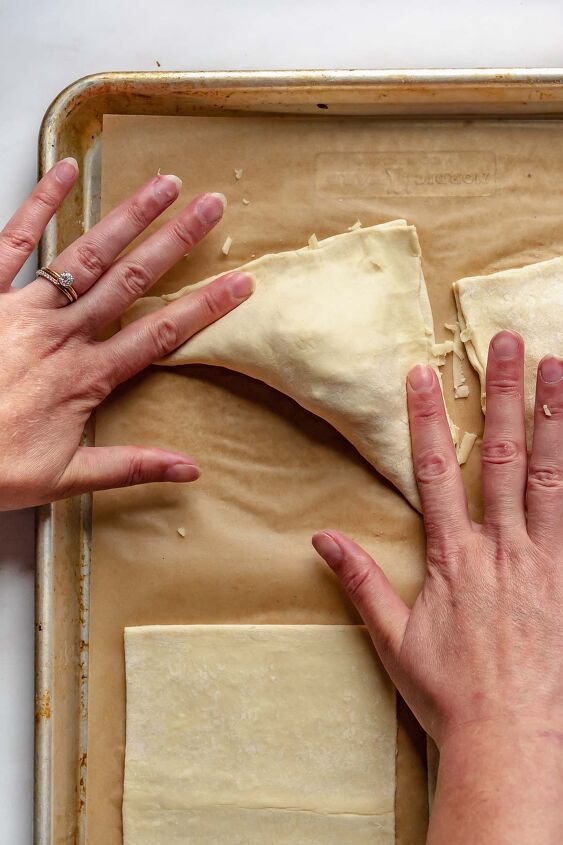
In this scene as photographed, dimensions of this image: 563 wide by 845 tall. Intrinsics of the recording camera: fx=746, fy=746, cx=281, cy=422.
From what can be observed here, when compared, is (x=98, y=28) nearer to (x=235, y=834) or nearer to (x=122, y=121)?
(x=122, y=121)

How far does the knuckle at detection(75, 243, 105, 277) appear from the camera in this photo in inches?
43.6

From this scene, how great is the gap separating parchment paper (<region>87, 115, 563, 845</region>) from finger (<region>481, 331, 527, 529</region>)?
Result: 0.09 metres

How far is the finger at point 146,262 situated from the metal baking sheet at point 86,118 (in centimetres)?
13

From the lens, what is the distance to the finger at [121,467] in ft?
3.73

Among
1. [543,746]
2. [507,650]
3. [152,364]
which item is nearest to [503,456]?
[507,650]

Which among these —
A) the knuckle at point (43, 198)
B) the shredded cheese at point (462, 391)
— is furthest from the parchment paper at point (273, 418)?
the knuckle at point (43, 198)

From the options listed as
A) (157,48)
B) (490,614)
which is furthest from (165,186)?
(490,614)

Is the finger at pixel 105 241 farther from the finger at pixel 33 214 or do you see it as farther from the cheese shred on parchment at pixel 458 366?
the cheese shred on parchment at pixel 458 366

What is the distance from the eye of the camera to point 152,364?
3.98 feet

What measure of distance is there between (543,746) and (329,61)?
1095 millimetres

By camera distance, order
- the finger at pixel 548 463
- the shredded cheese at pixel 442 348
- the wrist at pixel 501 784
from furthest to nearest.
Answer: the shredded cheese at pixel 442 348
the finger at pixel 548 463
the wrist at pixel 501 784

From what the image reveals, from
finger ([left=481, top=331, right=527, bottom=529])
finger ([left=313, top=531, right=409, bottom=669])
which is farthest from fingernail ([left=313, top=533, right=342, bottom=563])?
finger ([left=481, top=331, right=527, bottom=529])

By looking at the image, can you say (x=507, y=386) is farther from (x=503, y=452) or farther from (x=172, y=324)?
(x=172, y=324)

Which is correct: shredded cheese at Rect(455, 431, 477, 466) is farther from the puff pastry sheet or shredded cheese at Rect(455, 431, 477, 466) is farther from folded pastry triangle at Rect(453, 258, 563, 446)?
the puff pastry sheet
